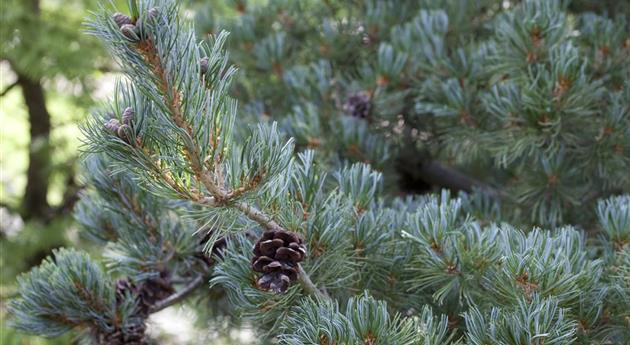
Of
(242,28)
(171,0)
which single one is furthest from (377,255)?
(242,28)

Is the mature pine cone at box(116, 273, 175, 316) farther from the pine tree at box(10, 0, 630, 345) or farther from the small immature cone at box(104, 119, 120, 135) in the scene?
the small immature cone at box(104, 119, 120, 135)

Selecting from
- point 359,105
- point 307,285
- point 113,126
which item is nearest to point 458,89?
point 359,105

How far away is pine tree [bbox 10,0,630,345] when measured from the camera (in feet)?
1.51

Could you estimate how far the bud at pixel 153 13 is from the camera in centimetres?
44

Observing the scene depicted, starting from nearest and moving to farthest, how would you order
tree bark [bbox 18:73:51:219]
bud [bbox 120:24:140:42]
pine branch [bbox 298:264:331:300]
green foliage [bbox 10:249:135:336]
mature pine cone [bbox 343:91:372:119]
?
bud [bbox 120:24:140:42]
pine branch [bbox 298:264:331:300]
green foliage [bbox 10:249:135:336]
mature pine cone [bbox 343:91:372:119]
tree bark [bbox 18:73:51:219]

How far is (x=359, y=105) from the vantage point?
87cm

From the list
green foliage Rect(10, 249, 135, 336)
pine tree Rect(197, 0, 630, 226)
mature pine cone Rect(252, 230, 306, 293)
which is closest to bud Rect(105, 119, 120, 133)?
mature pine cone Rect(252, 230, 306, 293)

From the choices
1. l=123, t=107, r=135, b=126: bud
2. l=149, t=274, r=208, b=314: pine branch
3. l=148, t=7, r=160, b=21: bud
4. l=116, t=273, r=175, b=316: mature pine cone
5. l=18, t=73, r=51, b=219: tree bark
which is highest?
l=148, t=7, r=160, b=21: bud

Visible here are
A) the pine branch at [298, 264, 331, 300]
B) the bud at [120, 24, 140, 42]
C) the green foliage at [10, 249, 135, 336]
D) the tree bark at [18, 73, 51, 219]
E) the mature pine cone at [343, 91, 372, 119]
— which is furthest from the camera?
the tree bark at [18, 73, 51, 219]

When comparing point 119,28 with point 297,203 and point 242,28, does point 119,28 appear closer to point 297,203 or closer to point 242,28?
point 297,203

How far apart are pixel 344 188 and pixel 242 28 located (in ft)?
1.42

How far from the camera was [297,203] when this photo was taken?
1.81ft

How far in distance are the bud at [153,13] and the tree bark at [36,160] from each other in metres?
1.32

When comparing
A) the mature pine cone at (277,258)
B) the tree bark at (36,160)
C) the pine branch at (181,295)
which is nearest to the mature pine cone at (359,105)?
Result: the pine branch at (181,295)
